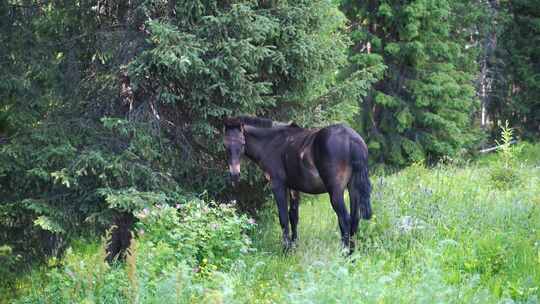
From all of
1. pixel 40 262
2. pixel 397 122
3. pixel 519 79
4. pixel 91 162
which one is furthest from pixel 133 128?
pixel 519 79

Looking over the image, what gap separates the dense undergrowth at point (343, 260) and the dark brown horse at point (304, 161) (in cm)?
36

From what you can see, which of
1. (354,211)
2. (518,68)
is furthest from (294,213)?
(518,68)

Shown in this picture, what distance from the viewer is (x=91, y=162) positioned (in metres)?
8.02

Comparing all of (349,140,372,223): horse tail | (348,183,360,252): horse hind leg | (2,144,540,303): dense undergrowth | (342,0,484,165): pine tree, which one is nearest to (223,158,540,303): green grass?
(2,144,540,303): dense undergrowth

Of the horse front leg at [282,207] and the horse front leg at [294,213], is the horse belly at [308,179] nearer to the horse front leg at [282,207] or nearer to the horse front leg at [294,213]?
the horse front leg at [282,207]

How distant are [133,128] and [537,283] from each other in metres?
5.42

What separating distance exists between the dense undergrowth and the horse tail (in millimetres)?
314

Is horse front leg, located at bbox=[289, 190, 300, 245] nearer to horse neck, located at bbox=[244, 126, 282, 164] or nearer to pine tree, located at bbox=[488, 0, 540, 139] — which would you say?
horse neck, located at bbox=[244, 126, 282, 164]

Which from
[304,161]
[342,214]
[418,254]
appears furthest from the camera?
[304,161]

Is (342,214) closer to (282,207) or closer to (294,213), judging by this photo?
(282,207)

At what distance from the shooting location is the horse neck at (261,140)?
888cm

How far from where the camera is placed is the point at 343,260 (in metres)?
6.38

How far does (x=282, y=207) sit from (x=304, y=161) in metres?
0.80

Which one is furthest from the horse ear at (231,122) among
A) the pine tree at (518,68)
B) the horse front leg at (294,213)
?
the pine tree at (518,68)
